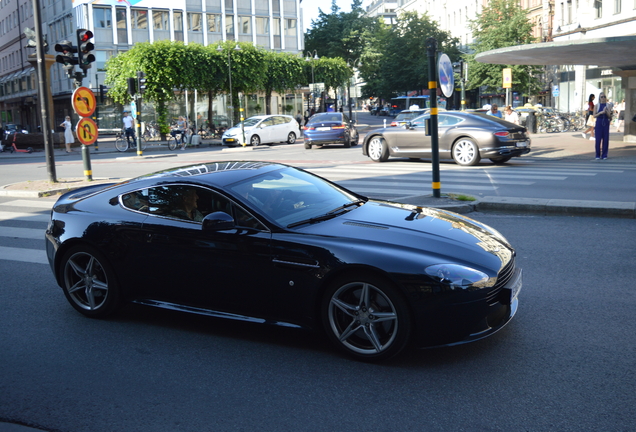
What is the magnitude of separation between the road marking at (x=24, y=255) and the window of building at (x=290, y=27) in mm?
62830

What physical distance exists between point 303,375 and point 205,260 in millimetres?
1211

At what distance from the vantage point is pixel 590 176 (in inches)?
593

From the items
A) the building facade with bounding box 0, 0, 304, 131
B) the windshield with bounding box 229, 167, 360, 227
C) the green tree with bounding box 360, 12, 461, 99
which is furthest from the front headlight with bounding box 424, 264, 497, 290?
the green tree with bounding box 360, 12, 461, 99

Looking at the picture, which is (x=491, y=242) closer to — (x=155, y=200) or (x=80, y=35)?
(x=155, y=200)

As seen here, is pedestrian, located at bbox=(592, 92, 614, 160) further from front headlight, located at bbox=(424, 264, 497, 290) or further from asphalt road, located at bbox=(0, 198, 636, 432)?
front headlight, located at bbox=(424, 264, 497, 290)

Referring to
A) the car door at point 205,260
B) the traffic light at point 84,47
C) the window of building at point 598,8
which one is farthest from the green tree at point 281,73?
the car door at point 205,260

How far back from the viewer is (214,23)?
208 ft

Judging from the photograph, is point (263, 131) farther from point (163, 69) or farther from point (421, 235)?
point (421, 235)

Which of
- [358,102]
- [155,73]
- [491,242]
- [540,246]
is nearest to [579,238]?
[540,246]

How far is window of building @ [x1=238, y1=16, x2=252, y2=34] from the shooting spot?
213ft

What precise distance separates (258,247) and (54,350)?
1.69 m

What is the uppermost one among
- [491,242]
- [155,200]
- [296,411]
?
[155,200]

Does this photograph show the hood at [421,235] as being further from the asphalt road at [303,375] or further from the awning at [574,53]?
the awning at [574,53]

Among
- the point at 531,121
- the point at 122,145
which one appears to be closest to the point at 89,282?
the point at 122,145
